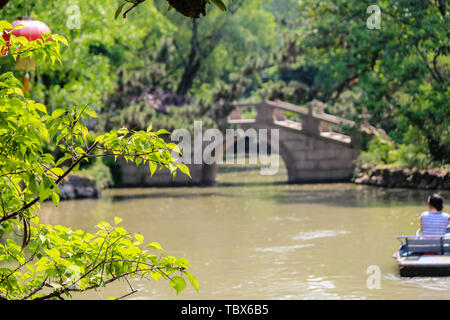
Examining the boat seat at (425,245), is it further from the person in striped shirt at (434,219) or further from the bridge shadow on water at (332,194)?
the bridge shadow on water at (332,194)

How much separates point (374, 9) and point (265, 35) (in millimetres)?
15654

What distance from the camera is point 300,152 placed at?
26531 millimetres

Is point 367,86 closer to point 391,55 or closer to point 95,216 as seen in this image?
point 391,55

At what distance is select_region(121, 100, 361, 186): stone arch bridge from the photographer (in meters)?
26.1

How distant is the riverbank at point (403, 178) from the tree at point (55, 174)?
18158 millimetres

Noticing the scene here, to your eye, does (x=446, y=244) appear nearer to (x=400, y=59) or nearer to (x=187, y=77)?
(x=400, y=59)

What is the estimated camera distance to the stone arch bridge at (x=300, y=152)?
26.1 metres

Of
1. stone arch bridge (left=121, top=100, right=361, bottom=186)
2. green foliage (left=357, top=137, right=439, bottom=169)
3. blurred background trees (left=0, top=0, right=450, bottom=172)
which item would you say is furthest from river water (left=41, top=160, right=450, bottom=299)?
blurred background trees (left=0, top=0, right=450, bottom=172)

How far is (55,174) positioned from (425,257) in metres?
6.76

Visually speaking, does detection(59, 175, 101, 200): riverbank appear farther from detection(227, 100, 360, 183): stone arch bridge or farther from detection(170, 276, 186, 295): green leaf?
detection(170, 276, 186, 295): green leaf

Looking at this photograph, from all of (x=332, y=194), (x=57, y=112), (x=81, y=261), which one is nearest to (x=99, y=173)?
(x=332, y=194)

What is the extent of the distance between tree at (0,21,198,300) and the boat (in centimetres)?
600

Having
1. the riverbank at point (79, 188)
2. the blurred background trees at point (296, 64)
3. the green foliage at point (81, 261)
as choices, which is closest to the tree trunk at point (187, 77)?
the blurred background trees at point (296, 64)
